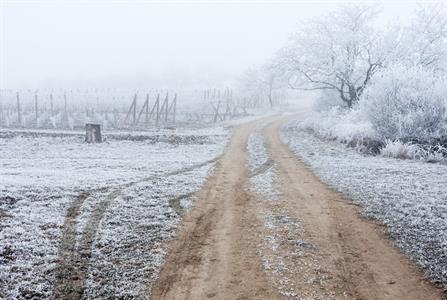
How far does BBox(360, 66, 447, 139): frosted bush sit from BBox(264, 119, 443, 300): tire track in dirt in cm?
969

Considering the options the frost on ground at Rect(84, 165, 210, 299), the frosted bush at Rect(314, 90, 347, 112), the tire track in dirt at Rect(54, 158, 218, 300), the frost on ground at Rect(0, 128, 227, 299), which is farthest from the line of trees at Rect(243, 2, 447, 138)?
the tire track in dirt at Rect(54, 158, 218, 300)

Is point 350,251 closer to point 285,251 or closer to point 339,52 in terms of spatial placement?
point 285,251

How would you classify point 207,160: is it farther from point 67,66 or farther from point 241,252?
point 67,66

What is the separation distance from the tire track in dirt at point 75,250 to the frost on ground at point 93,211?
0.10 ft

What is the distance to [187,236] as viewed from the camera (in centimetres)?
827

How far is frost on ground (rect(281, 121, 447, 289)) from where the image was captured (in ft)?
25.4

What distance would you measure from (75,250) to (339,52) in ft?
88.6

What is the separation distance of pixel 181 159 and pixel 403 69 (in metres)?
12.2

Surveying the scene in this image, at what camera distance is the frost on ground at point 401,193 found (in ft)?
25.4

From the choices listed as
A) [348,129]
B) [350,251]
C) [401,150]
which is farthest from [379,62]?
[350,251]

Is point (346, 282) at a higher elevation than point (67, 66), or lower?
lower

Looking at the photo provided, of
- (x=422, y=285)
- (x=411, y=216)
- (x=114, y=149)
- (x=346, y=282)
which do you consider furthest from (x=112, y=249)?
(x=114, y=149)

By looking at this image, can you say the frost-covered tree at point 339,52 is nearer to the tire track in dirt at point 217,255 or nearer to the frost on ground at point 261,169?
the frost on ground at point 261,169

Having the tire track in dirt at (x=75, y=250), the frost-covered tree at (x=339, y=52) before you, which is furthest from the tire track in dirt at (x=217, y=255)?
the frost-covered tree at (x=339, y=52)
